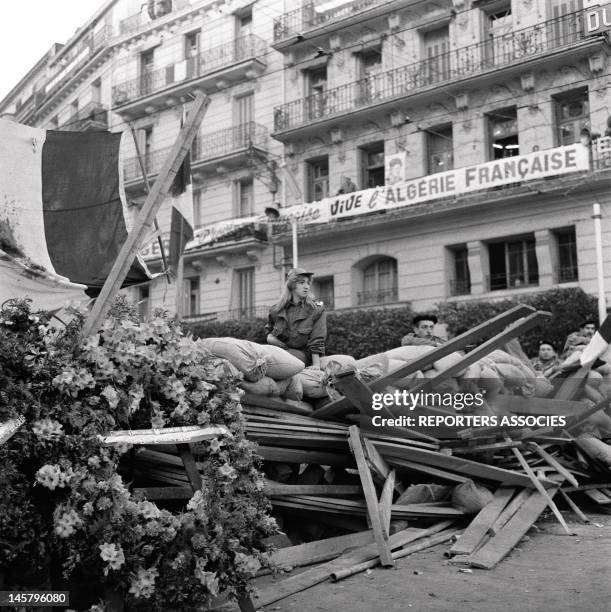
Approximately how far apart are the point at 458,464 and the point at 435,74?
69.7 feet

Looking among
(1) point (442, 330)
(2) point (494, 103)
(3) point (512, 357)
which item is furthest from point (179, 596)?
(2) point (494, 103)

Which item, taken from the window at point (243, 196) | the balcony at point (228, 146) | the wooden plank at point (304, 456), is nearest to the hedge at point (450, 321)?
the window at point (243, 196)

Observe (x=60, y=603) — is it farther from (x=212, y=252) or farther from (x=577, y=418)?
(x=212, y=252)

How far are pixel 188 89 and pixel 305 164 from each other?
6.95m

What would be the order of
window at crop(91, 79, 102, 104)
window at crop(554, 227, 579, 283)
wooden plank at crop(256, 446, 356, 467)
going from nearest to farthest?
wooden plank at crop(256, 446, 356, 467) → window at crop(554, 227, 579, 283) → window at crop(91, 79, 102, 104)

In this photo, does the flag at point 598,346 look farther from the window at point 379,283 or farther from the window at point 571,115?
the window at point 379,283

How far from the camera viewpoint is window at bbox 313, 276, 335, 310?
2684cm

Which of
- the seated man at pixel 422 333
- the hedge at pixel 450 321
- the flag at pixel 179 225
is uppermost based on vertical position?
the flag at pixel 179 225

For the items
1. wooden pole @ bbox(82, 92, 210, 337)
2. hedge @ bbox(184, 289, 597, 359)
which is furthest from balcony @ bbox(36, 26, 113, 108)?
wooden pole @ bbox(82, 92, 210, 337)

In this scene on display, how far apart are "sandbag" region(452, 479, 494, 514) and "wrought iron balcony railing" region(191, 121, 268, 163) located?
24172 millimetres

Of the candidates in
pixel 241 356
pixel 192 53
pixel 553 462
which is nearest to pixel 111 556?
pixel 241 356

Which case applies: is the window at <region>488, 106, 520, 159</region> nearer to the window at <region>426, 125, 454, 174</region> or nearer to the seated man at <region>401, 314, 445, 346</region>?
the window at <region>426, 125, 454, 174</region>

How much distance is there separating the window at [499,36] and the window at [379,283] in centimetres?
736

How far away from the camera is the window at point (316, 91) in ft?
91.2
